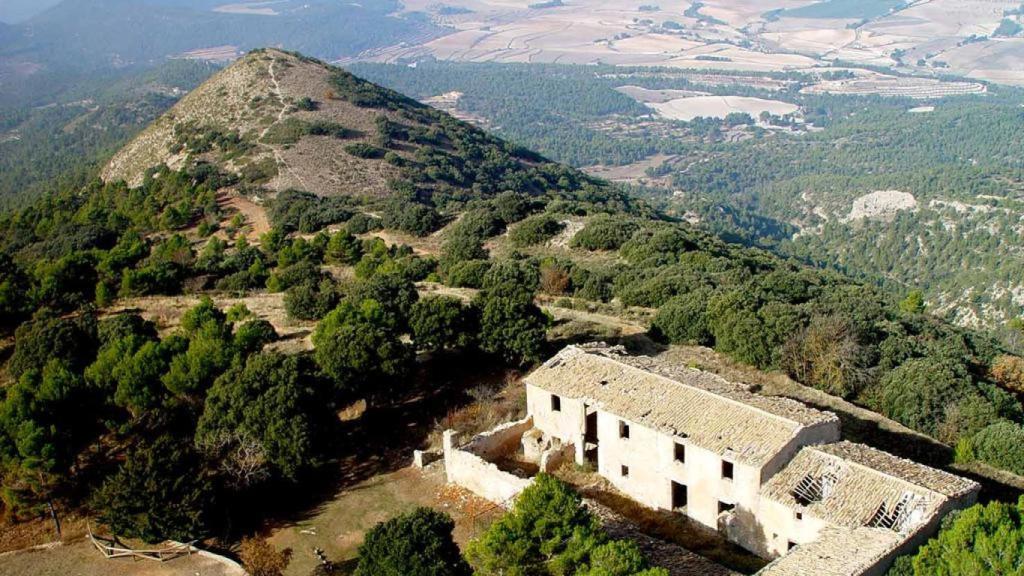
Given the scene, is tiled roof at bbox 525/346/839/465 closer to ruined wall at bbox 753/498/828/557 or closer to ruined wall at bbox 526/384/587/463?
ruined wall at bbox 526/384/587/463

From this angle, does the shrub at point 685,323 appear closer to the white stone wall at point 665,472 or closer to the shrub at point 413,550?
the white stone wall at point 665,472

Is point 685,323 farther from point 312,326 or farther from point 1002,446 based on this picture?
point 312,326

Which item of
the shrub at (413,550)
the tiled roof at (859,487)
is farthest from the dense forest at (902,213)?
the shrub at (413,550)

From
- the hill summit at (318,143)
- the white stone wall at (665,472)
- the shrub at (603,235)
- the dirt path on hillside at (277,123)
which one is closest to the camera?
the white stone wall at (665,472)

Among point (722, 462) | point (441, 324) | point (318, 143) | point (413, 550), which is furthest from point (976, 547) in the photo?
point (318, 143)

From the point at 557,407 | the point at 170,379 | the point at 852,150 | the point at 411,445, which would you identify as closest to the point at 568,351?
the point at 557,407

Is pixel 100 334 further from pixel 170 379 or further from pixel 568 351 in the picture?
pixel 568 351
